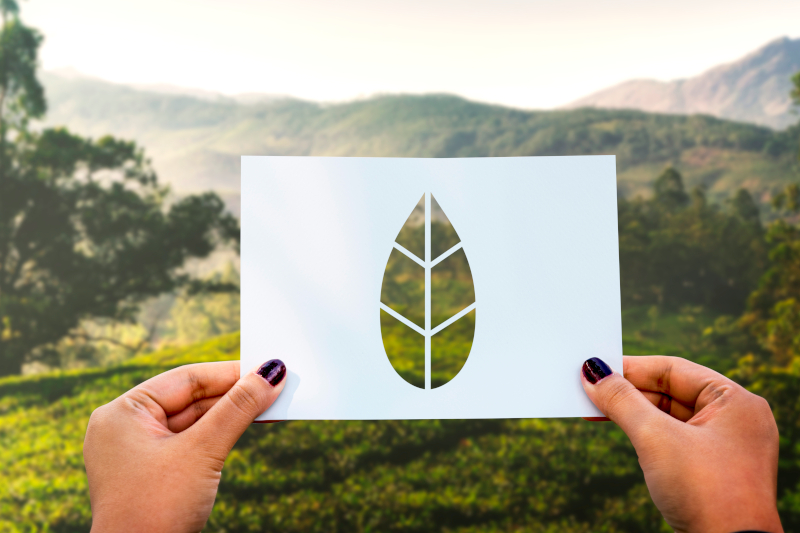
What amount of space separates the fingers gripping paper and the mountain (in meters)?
3.80

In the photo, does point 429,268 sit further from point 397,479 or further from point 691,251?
point 691,251

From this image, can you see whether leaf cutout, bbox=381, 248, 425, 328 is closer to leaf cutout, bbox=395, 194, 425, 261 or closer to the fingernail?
leaf cutout, bbox=395, 194, 425, 261

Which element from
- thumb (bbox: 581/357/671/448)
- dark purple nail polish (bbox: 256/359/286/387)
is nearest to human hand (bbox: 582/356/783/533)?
thumb (bbox: 581/357/671/448)

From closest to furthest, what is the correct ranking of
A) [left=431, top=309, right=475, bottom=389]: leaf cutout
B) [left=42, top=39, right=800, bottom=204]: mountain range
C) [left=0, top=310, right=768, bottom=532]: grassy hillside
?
[left=0, top=310, right=768, bottom=532]: grassy hillside
[left=431, top=309, right=475, bottom=389]: leaf cutout
[left=42, top=39, right=800, bottom=204]: mountain range

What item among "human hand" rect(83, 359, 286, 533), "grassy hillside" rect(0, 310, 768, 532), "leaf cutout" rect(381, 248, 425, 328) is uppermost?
"leaf cutout" rect(381, 248, 425, 328)

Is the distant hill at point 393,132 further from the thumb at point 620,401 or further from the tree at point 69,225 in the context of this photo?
the thumb at point 620,401

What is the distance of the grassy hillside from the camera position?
3.06m

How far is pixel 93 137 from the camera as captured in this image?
4.23 m

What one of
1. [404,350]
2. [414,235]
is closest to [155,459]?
[404,350]

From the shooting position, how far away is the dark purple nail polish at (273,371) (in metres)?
0.98

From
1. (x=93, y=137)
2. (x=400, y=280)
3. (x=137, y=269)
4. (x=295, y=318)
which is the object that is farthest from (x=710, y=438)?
(x=93, y=137)

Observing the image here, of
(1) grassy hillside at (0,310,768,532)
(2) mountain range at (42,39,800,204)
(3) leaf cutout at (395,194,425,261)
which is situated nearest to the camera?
(1) grassy hillside at (0,310,768,532)

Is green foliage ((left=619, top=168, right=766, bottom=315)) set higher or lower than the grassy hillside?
higher

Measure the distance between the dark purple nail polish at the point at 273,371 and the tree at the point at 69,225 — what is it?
3.50 meters
